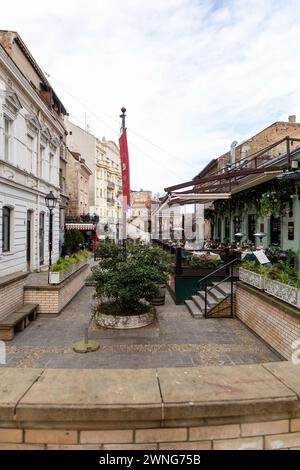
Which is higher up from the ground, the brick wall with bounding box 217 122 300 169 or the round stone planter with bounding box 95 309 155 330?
the brick wall with bounding box 217 122 300 169

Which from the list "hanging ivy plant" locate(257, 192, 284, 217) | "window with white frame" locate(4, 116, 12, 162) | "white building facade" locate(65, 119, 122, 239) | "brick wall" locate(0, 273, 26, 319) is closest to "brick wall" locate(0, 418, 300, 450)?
"brick wall" locate(0, 273, 26, 319)

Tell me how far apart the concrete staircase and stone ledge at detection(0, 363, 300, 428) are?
702 centimetres

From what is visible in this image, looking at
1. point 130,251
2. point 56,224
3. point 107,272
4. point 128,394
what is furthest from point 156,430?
point 56,224

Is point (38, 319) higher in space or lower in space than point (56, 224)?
lower

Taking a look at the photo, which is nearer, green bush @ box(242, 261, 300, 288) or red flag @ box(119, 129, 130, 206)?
green bush @ box(242, 261, 300, 288)

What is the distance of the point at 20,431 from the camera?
59.2 inches

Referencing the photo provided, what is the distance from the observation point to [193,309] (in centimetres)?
912

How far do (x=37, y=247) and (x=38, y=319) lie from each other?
769 centimetres

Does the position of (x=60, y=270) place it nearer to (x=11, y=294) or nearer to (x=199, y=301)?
(x=11, y=294)

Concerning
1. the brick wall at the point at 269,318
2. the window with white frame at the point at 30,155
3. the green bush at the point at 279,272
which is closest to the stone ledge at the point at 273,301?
the brick wall at the point at 269,318

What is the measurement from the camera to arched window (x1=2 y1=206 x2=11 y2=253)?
12071mm

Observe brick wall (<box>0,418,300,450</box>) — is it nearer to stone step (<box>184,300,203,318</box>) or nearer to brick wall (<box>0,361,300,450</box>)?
brick wall (<box>0,361,300,450</box>)

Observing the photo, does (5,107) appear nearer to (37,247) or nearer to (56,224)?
(37,247)

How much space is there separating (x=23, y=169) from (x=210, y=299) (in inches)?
380
